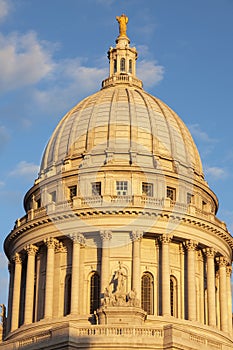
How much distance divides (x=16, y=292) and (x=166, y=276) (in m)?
13.6

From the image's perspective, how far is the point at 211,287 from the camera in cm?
7275

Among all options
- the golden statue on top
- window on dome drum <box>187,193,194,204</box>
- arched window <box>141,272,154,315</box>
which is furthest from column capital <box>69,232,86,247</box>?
the golden statue on top

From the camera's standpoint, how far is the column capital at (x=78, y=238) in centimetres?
7089

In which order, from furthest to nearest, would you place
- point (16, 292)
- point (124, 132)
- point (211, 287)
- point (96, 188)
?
point (124, 132)
point (16, 292)
point (96, 188)
point (211, 287)

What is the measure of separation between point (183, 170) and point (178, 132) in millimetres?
4920

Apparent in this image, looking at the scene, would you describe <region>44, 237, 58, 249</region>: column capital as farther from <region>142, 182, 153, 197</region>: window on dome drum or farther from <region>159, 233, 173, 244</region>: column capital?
<region>159, 233, 173, 244</region>: column capital

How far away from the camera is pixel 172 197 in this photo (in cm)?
7519

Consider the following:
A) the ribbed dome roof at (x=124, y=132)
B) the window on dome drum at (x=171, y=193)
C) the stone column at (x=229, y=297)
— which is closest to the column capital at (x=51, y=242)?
the ribbed dome roof at (x=124, y=132)

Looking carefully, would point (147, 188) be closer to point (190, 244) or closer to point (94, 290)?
point (190, 244)

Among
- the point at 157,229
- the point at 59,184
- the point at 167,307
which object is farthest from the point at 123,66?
the point at 167,307

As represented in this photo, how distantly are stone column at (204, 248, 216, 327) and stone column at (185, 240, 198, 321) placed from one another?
1935mm

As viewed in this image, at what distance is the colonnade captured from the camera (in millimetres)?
69125

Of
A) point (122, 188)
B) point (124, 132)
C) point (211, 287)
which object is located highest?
point (124, 132)

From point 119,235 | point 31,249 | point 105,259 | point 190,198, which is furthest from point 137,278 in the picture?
point 190,198
